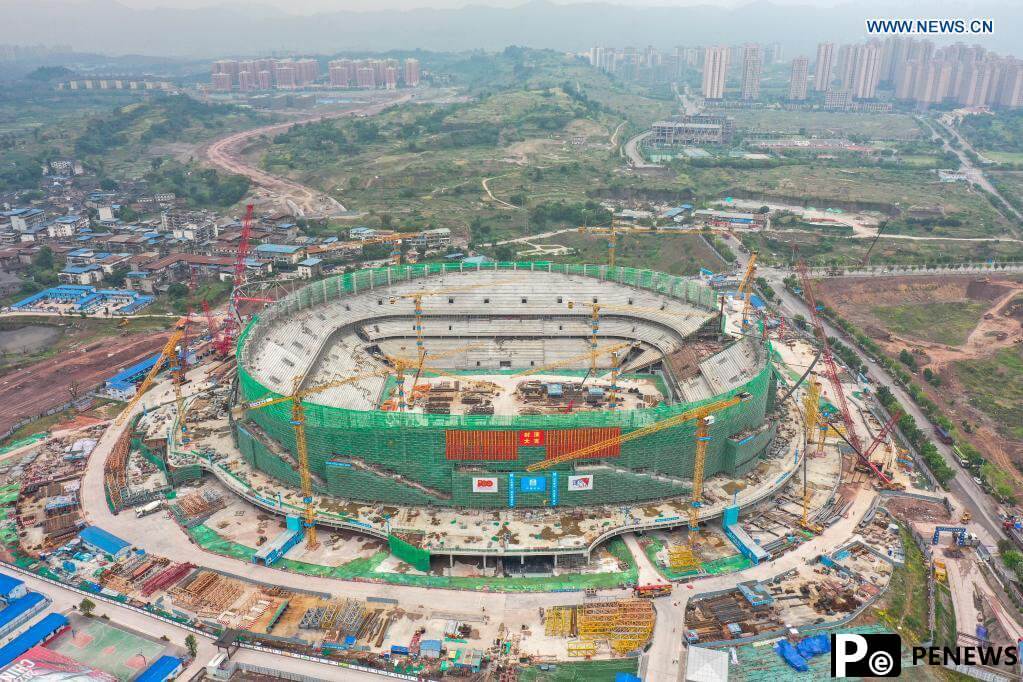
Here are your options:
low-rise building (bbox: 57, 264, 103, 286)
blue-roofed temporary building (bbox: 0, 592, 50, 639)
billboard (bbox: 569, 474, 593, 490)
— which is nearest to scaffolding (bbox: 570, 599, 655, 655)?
billboard (bbox: 569, 474, 593, 490)

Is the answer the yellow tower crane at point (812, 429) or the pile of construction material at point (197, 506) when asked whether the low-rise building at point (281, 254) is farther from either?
the yellow tower crane at point (812, 429)

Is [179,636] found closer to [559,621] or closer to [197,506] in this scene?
[197,506]

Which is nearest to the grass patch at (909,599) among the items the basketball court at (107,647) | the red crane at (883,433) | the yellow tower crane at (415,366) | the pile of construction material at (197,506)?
the red crane at (883,433)

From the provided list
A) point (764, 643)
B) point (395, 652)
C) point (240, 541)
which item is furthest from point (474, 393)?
point (764, 643)

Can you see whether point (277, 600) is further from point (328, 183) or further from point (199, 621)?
point (328, 183)

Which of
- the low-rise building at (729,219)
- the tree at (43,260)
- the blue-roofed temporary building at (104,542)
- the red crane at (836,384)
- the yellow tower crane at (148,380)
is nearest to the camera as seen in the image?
the blue-roofed temporary building at (104,542)

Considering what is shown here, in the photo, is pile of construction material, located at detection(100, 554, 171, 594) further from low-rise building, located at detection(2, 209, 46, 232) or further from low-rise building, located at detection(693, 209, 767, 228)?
low-rise building, located at detection(693, 209, 767, 228)

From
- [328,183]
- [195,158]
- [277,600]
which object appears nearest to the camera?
[277,600]
